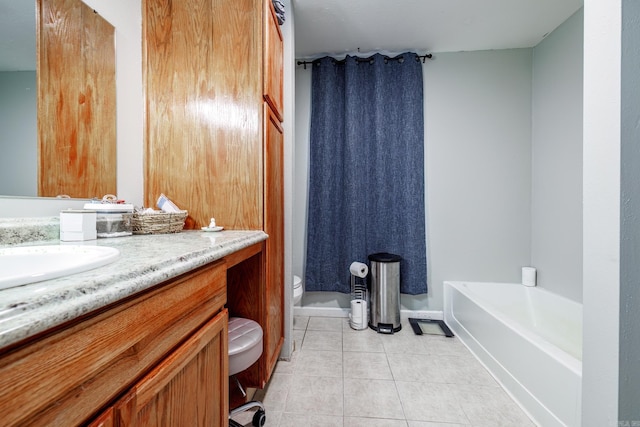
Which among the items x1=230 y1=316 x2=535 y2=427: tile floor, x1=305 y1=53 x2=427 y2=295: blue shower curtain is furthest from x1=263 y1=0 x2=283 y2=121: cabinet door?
x1=230 y1=316 x2=535 y2=427: tile floor

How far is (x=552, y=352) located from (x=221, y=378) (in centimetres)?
145

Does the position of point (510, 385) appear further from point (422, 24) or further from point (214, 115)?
point (422, 24)

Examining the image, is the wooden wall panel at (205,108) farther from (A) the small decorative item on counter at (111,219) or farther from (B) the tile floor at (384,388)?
(B) the tile floor at (384,388)

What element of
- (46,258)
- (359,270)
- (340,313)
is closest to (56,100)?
(46,258)

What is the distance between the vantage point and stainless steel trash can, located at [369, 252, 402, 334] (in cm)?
206

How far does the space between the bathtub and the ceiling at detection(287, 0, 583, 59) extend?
2089 millimetres

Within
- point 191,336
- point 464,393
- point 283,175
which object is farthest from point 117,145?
point 464,393

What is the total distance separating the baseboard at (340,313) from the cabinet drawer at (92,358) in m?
1.89

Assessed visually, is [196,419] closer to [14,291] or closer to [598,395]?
[14,291]

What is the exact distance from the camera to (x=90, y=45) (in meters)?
1.04

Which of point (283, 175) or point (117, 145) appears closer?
point (117, 145)

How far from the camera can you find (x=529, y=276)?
2.13 meters

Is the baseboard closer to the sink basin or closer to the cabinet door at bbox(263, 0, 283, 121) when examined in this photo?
the cabinet door at bbox(263, 0, 283, 121)

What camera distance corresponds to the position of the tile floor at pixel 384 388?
119 cm
